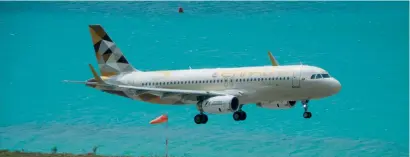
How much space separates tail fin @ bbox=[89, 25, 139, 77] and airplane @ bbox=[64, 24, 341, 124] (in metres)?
0.42

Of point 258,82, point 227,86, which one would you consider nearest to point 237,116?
point 227,86

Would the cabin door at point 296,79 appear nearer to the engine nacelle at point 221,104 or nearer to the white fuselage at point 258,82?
the white fuselage at point 258,82

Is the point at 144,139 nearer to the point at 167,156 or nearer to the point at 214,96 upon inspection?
the point at 167,156

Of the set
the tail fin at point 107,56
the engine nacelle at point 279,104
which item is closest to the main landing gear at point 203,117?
the engine nacelle at point 279,104

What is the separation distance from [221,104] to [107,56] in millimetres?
15958

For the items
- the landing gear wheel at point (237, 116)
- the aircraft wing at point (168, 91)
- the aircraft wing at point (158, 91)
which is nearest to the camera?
the aircraft wing at point (158, 91)

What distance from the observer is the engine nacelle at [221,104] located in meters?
75.5

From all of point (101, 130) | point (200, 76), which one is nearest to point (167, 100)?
point (200, 76)

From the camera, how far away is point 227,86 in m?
78.5

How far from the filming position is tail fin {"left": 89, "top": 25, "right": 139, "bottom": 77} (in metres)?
87.1

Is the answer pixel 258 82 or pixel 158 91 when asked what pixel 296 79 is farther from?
pixel 158 91

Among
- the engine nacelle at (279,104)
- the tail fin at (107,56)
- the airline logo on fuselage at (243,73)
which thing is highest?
the tail fin at (107,56)

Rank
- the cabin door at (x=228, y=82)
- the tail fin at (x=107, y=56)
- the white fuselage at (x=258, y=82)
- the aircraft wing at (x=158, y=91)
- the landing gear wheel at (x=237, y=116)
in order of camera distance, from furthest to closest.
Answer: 1. the tail fin at (x=107, y=56)
2. the landing gear wheel at (x=237, y=116)
3. the cabin door at (x=228, y=82)
4. the aircraft wing at (x=158, y=91)
5. the white fuselage at (x=258, y=82)

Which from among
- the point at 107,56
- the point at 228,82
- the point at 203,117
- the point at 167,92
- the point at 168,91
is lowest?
the point at 203,117
